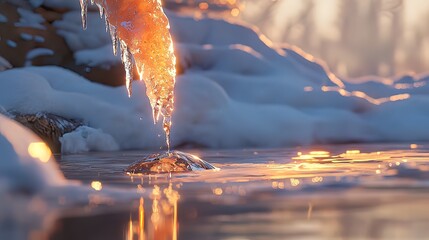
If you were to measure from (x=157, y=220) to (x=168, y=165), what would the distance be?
359cm

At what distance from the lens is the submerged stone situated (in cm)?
724

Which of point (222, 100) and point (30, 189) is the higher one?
point (222, 100)

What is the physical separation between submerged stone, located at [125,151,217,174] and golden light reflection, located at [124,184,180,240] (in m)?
2.18

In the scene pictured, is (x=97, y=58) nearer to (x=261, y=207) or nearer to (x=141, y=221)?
(x=261, y=207)

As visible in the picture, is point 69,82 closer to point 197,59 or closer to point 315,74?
point 197,59

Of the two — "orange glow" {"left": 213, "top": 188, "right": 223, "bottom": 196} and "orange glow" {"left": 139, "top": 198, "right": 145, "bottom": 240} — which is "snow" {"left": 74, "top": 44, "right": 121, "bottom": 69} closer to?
"orange glow" {"left": 213, "top": 188, "right": 223, "bottom": 196}

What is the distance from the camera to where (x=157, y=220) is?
371 centimetres

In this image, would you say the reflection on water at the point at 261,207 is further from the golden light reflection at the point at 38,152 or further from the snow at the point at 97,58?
the snow at the point at 97,58

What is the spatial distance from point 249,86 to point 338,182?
53.1 feet

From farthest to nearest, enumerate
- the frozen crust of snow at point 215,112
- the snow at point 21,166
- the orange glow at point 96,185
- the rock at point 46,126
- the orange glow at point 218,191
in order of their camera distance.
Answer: the frozen crust of snow at point 215,112 → the rock at point 46,126 → the orange glow at point 96,185 → the orange glow at point 218,191 → the snow at point 21,166

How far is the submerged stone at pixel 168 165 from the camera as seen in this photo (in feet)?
23.7

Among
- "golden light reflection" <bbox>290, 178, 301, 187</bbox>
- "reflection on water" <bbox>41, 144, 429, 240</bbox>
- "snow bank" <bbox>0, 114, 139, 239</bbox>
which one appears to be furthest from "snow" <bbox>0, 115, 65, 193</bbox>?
"golden light reflection" <bbox>290, 178, 301, 187</bbox>

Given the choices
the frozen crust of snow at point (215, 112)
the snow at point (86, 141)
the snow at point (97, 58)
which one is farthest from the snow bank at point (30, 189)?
the snow at point (97, 58)

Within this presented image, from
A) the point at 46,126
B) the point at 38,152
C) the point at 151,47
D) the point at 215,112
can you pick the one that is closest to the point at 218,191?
the point at 38,152
